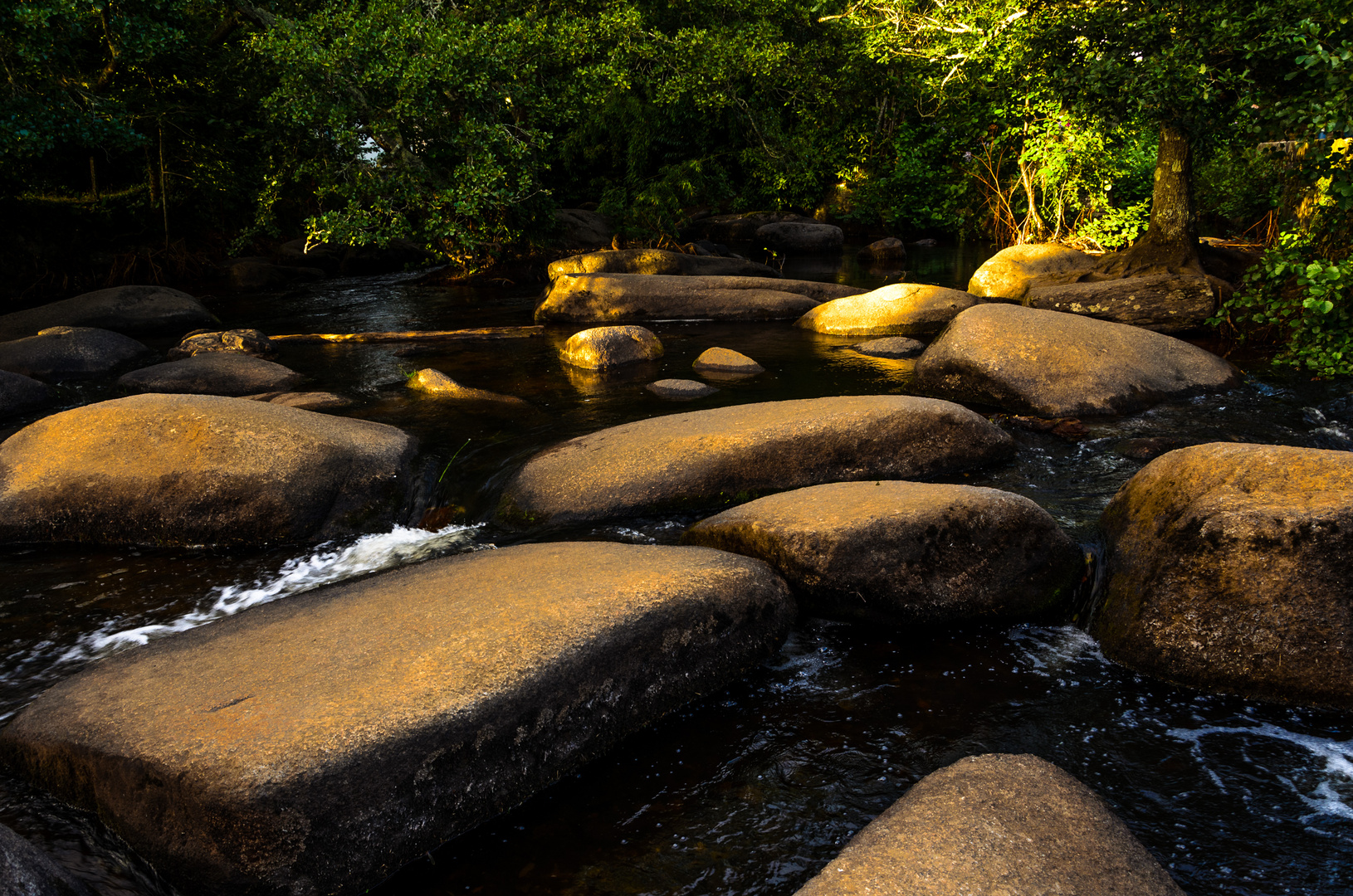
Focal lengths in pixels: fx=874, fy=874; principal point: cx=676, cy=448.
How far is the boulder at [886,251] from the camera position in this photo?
67.4 feet

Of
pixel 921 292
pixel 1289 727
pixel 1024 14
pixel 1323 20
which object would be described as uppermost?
pixel 1024 14

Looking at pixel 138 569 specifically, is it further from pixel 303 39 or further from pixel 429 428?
pixel 303 39

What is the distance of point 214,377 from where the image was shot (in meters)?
9.16

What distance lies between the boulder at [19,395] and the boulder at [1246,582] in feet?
31.4

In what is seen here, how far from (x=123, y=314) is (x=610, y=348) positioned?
8.07 m

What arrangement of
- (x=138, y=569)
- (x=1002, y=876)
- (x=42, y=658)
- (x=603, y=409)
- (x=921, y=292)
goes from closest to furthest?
(x=1002, y=876), (x=42, y=658), (x=138, y=569), (x=603, y=409), (x=921, y=292)

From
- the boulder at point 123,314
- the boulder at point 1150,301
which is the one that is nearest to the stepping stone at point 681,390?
the boulder at point 1150,301

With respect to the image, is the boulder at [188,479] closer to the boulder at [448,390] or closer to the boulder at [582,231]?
the boulder at [448,390]

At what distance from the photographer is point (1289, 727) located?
351 cm

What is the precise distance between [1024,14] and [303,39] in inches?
428

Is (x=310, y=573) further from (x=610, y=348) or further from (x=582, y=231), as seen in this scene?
(x=582, y=231)

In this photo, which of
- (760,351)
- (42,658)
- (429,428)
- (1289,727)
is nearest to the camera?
(1289,727)

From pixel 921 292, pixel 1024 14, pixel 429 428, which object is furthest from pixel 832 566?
pixel 1024 14

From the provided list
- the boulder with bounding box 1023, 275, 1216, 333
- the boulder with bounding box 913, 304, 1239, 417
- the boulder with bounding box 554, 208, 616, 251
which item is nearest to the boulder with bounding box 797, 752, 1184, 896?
the boulder with bounding box 913, 304, 1239, 417
